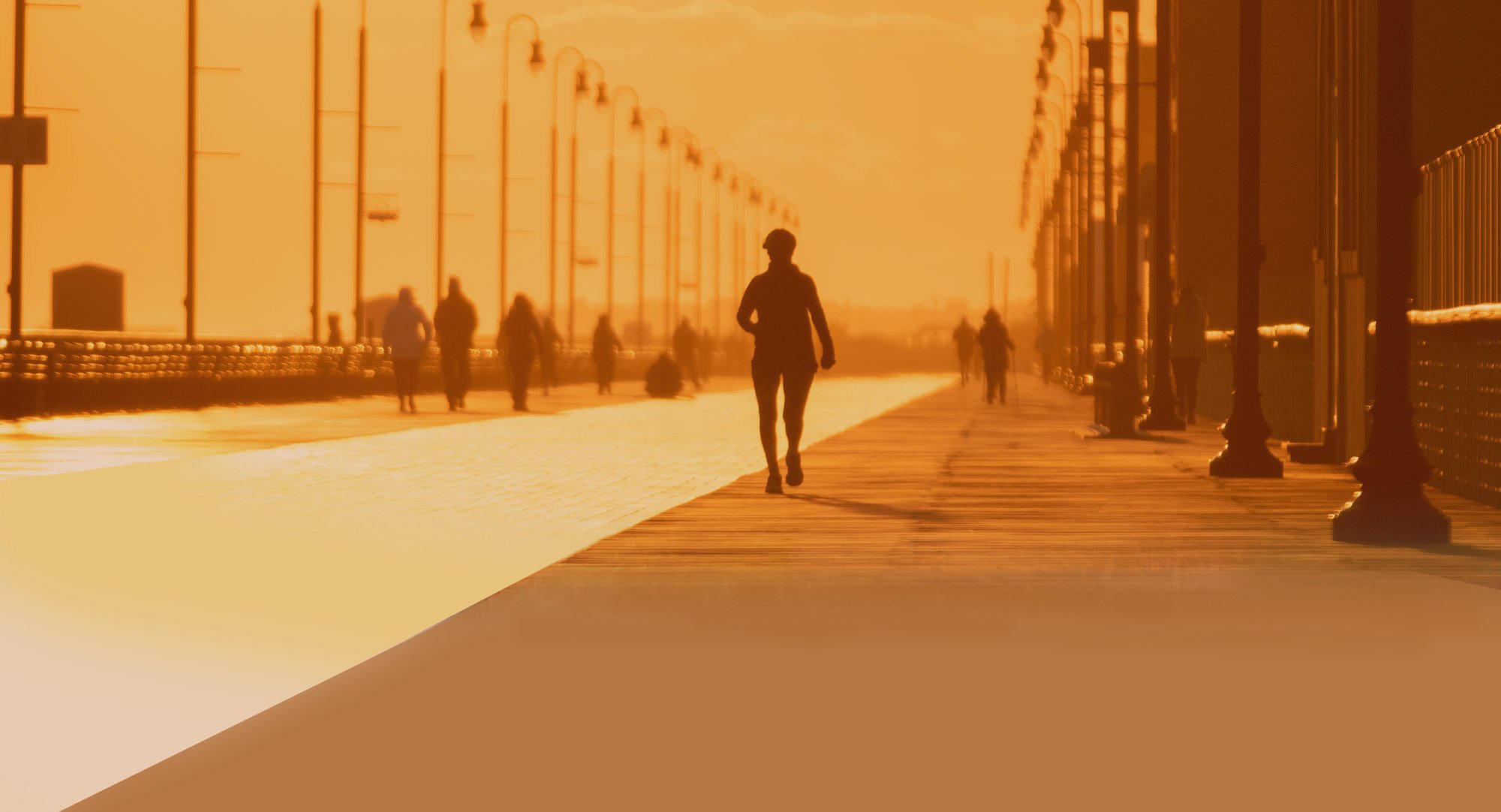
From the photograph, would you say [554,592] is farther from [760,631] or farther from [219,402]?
[219,402]

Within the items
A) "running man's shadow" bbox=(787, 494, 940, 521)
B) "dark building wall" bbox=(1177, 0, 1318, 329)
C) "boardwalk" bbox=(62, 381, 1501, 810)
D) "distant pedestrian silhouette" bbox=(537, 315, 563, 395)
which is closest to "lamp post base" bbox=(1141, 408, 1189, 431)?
"running man's shadow" bbox=(787, 494, 940, 521)

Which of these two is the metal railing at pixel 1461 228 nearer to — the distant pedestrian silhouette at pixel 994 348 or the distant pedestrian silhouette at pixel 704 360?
the distant pedestrian silhouette at pixel 994 348

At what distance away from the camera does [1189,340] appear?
110ft

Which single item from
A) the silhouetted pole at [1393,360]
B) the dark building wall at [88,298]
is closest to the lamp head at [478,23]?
the silhouetted pole at [1393,360]

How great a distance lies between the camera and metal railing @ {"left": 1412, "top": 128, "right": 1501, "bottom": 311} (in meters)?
16.9

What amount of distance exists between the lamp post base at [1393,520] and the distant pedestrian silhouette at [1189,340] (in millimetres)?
19949

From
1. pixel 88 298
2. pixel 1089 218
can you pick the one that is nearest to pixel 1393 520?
pixel 1089 218

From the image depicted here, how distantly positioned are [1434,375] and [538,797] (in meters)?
13.5

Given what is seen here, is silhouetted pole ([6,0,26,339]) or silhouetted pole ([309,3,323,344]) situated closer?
silhouetted pole ([6,0,26,339])

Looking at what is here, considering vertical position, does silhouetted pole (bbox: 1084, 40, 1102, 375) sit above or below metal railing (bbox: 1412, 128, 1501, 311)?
above

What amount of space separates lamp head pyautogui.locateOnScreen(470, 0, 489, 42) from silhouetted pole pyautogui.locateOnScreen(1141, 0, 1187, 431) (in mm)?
29694

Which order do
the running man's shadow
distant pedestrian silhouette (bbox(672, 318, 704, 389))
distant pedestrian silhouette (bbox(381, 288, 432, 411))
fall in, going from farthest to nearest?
1. distant pedestrian silhouette (bbox(672, 318, 704, 389))
2. distant pedestrian silhouette (bbox(381, 288, 432, 411))
3. the running man's shadow

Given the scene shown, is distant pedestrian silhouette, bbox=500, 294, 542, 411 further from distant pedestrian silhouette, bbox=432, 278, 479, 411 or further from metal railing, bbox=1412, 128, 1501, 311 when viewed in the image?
metal railing, bbox=1412, 128, 1501, 311

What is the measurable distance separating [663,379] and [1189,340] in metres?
20.1
